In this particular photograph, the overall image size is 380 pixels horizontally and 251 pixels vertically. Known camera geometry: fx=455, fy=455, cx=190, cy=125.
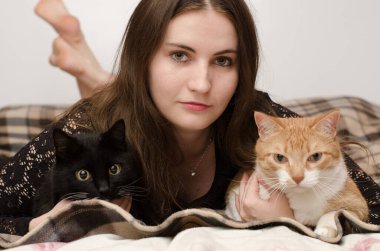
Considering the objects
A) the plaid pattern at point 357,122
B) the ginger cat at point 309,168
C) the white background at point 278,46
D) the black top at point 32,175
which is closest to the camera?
the ginger cat at point 309,168

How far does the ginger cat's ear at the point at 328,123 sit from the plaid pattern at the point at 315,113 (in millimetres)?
822

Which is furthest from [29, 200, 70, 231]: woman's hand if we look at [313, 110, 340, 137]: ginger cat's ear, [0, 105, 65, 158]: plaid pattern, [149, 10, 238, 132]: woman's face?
[0, 105, 65, 158]: plaid pattern

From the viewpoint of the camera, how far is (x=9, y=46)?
278 centimetres

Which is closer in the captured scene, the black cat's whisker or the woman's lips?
the black cat's whisker

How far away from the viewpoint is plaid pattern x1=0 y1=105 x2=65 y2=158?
232cm

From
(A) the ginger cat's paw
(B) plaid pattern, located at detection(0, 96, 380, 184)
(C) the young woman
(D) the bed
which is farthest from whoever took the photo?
(B) plaid pattern, located at detection(0, 96, 380, 184)

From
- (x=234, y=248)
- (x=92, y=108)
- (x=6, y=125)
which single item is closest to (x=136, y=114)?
(x=92, y=108)

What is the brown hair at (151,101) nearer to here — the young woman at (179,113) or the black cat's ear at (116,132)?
the young woman at (179,113)

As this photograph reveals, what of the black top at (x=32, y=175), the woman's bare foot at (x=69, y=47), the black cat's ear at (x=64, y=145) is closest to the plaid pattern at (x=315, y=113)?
the woman's bare foot at (x=69, y=47)

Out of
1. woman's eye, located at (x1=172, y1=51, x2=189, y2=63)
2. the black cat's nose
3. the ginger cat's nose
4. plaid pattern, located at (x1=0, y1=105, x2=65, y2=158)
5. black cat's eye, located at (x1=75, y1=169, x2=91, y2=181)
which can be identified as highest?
woman's eye, located at (x1=172, y1=51, x2=189, y2=63)

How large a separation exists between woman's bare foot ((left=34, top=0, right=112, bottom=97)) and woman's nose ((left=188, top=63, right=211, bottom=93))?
3.26 feet

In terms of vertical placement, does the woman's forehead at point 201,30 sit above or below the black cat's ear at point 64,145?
above

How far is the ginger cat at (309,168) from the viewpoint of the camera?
4.38ft

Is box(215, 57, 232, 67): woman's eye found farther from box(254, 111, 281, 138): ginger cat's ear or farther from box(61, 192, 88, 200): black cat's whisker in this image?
box(61, 192, 88, 200): black cat's whisker
